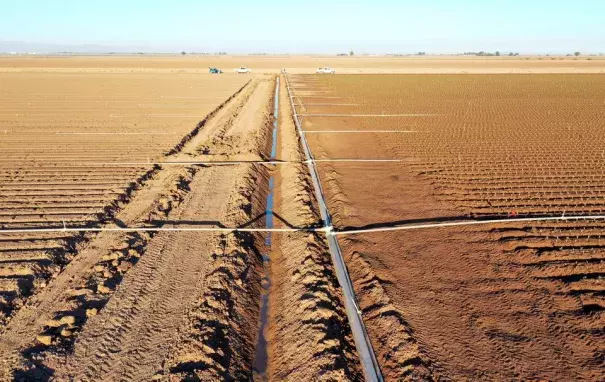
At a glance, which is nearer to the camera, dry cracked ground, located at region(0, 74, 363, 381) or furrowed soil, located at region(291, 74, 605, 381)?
dry cracked ground, located at region(0, 74, 363, 381)

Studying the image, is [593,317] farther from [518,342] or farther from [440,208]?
[440,208]

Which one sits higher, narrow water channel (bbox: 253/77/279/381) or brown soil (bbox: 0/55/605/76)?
brown soil (bbox: 0/55/605/76)

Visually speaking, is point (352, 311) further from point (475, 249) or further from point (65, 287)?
point (65, 287)

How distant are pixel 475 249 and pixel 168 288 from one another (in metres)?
5.22

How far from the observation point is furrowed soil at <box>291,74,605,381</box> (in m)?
4.69

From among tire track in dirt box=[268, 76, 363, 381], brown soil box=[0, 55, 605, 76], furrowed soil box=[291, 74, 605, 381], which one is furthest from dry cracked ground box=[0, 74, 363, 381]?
brown soil box=[0, 55, 605, 76]

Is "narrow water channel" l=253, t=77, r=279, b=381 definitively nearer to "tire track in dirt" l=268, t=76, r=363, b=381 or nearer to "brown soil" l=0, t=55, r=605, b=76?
"tire track in dirt" l=268, t=76, r=363, b=381

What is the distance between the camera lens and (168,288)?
5.90 m

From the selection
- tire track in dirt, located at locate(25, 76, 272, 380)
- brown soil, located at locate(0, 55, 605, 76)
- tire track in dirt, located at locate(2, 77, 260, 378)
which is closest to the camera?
tire track in dirt, located at locate(25, 76, 272, 380)

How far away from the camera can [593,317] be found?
5.19m

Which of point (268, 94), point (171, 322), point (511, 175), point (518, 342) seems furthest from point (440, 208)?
point (268, 94)

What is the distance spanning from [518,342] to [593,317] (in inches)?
49.6

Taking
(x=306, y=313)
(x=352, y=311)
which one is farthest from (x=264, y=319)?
(x=352, y=311)

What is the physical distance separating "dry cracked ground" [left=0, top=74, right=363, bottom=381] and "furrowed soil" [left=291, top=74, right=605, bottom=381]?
745mm
